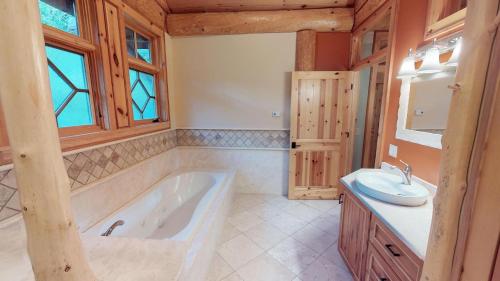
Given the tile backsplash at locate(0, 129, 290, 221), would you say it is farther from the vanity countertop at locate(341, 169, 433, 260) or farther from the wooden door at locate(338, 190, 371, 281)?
the vanity countertop at locate(341, 169, 433, 260)

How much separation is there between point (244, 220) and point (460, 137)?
225cm

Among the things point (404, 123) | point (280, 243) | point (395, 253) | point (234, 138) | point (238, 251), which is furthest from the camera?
point (234, 138)

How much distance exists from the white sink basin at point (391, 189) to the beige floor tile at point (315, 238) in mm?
868

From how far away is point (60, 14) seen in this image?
143 centimetres

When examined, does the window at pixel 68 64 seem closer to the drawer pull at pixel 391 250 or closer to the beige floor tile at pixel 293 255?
the beige floor tile at pixel 293 255

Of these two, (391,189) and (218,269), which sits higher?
(391,189)

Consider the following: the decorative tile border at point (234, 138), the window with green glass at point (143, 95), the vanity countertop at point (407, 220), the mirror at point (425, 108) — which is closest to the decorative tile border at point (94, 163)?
the window with green glass at point (143, 95)

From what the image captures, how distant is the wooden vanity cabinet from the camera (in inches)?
37.0

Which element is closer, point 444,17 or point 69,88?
point 444,17

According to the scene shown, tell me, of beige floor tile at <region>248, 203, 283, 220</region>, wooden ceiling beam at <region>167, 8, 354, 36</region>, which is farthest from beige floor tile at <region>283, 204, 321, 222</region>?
wooden ceiling beam at <region>167, 8, 354, 36</region>

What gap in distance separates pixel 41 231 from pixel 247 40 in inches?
111

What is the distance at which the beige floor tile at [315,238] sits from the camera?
192 centimetres

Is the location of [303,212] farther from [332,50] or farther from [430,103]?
[332,50]

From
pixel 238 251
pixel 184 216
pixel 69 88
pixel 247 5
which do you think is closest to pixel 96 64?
Result: pixel 69 88
